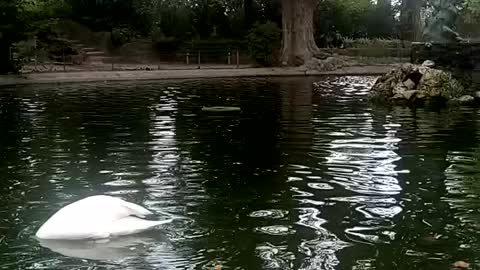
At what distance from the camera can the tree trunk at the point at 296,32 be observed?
32891mm

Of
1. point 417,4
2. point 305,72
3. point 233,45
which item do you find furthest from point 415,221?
point 417,4

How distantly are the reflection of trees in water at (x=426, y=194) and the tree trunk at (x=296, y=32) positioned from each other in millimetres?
18591

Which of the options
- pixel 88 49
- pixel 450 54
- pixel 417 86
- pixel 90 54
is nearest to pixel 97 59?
pixel 90 54

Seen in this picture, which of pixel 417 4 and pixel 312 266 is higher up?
pixel 417 4

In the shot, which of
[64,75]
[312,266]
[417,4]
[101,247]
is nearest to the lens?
[312,266]

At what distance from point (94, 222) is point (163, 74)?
2182cm

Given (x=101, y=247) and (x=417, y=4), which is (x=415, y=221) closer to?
(x=101, y=247)

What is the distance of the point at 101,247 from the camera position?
580cm

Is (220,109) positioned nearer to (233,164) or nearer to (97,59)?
(233,164)

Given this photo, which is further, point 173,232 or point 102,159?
point 102,159

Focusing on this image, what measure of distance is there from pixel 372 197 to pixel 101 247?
2913 mm

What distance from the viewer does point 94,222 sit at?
6.05 metres

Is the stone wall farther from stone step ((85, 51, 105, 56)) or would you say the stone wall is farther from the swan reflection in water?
stone step ((85, 51, 105, 56))

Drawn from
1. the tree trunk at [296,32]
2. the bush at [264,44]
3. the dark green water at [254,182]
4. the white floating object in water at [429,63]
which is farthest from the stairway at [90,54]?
the dark green water at [254,182]
